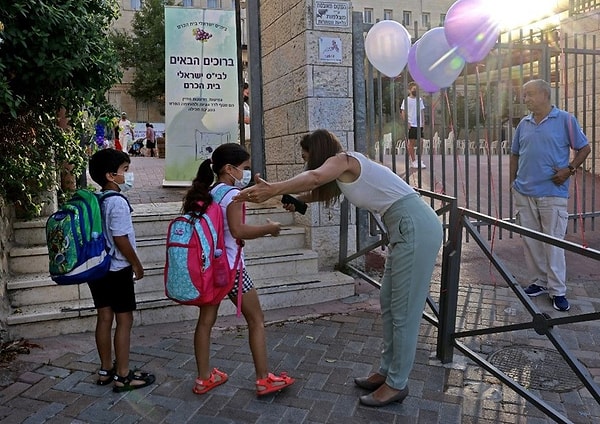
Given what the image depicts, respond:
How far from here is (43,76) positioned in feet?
A: 10.7

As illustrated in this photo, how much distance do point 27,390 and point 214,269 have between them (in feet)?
4.92

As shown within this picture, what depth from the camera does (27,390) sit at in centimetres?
341

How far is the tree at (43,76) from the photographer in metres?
3.07

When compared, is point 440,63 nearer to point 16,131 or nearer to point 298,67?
point 298,67

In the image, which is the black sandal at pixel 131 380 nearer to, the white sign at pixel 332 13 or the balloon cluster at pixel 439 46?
the balloon cluster at pixel 439 46

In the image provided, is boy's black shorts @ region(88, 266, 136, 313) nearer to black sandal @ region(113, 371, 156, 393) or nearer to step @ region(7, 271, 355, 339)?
black sandal @ region(113, 371, 156, 393)

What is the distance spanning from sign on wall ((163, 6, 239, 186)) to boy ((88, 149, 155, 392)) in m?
5.15

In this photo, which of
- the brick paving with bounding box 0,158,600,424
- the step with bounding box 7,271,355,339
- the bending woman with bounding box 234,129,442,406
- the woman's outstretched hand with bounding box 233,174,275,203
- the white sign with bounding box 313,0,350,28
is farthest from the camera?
the white sign with bounding box 313,0,350,28

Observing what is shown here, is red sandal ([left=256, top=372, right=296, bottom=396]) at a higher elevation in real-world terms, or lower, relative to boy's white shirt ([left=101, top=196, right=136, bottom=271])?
lower

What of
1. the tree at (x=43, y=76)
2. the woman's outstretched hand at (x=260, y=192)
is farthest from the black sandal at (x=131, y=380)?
the tree at (x=43, y=76)

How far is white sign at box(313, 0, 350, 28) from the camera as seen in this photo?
18.1ft

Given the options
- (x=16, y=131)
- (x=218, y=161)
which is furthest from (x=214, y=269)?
(x=16, y=131)

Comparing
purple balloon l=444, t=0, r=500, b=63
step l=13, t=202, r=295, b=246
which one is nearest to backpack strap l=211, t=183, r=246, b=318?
step l=13, t=202, r=295, b=246

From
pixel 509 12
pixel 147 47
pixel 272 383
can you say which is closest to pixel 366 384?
pixel 272 383
